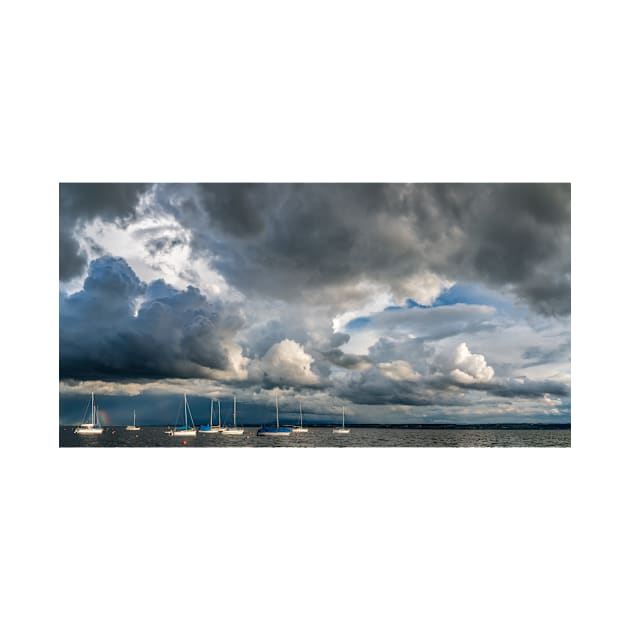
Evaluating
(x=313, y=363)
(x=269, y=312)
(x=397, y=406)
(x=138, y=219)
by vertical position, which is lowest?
(x=397, y=406)

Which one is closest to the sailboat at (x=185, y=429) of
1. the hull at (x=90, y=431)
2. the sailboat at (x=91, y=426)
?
the sailboat at (x=91, y=426)

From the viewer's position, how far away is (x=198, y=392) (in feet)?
64.5

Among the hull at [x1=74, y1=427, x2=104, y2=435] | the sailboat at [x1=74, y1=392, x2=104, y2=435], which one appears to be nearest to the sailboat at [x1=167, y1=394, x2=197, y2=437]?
the sailboat at [x1=74, y1=392, x2=104, y2=435]

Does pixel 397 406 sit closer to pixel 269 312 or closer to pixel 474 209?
pixel 269 312

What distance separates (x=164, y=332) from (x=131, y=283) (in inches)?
63.4

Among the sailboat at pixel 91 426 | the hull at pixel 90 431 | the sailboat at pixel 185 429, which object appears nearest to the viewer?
the sailboat at pixel 91 426

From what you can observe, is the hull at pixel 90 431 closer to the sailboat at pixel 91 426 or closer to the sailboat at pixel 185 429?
the sailboat at pixel 91 426

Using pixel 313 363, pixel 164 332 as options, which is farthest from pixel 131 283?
pixel 313 363

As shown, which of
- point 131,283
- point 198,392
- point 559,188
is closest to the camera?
point 559,188

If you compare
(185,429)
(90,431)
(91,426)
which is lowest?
(185,429)

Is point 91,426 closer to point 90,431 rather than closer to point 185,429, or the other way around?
point 90,431

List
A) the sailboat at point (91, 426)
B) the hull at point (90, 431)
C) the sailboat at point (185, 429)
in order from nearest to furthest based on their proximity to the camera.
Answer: the sailboat at point (91, 426) < the hull at point (90, 431) < the sailboat at point (185, 429)

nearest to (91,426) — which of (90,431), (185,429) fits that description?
(90,431)

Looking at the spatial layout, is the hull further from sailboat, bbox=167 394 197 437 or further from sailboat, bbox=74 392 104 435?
sailboat, bbox=167 394 197 437
